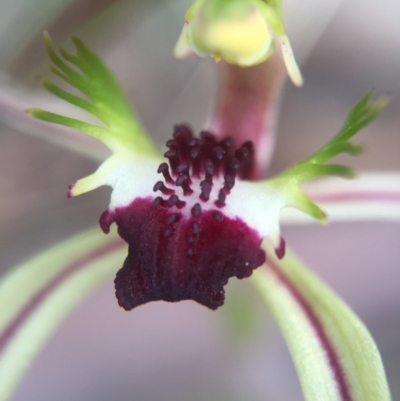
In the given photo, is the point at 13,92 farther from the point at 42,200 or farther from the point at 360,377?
the point at 360,377

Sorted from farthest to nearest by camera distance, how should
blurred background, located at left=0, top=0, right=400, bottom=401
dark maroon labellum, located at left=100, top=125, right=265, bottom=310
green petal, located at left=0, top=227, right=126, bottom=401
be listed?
blurred background, located at left=0, top=0, right=400, bottom=401 < green petal, located at left=0, top=227, right=126, bottom=401 < dark maroon labellum, located at left=100, top=125, right=265, bottom=310

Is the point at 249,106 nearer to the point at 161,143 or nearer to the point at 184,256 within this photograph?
the point at 184,256

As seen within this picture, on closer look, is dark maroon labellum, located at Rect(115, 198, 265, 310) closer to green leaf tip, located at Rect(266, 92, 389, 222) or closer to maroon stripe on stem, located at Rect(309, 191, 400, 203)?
green leaf tip, located at Rect(266, 92, 389, 222)

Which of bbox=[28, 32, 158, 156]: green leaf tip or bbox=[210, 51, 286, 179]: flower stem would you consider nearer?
bbox=[28, 32, 158, 156]: green leaf tip

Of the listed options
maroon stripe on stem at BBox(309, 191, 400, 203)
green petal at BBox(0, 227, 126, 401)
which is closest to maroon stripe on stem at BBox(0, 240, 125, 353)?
green petal at BBox(0, 227, 126, 401)

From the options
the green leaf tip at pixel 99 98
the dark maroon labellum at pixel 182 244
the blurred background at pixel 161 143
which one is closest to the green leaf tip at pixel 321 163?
the dark maroon labellum at pixel 182 244

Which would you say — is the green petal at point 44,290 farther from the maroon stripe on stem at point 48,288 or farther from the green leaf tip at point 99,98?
the green leaf tip at point 99,98
